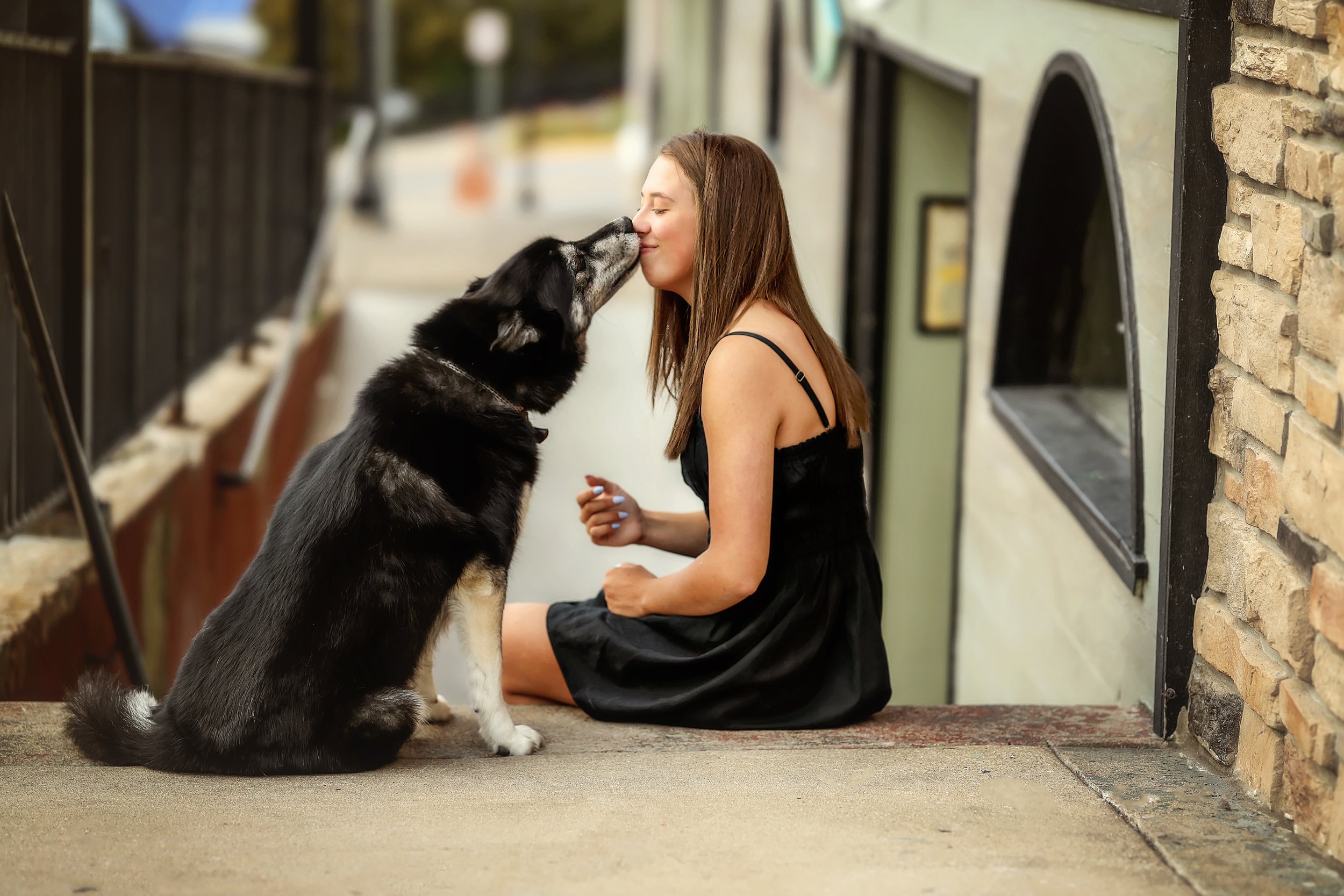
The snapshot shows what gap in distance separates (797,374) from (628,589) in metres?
0.65

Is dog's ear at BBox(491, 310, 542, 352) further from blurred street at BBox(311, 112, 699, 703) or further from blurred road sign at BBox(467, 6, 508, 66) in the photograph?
blurred road sign at BBox(467, 6, 508, 66)

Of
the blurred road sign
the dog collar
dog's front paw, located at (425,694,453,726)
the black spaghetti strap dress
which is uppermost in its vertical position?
the blurred road sign

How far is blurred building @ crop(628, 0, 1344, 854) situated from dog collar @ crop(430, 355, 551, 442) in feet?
2.70

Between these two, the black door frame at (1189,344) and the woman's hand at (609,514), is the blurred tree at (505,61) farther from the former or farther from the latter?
the black door frame at (1189,344)

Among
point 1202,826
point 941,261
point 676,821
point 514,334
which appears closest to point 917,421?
point 941,261

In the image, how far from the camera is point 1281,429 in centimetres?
253

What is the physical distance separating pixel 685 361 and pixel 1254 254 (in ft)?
3.91

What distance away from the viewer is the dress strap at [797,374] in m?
2.91

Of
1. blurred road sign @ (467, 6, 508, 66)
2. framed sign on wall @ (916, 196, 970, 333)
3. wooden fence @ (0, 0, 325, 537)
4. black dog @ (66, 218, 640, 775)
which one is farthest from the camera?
blurred road sign @ (467, 6, 508, 66)

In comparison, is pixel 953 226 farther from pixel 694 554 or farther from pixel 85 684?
pixel 85 684

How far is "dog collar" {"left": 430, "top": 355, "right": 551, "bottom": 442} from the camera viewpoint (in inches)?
118

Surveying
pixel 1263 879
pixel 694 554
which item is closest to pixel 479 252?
pixel 694 554

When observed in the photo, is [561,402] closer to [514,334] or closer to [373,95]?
[514,334]

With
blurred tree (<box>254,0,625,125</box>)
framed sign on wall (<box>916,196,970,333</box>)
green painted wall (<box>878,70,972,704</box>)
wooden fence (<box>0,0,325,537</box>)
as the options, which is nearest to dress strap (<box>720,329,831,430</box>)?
wooden fence (<box>0,0,325,537</box>)
